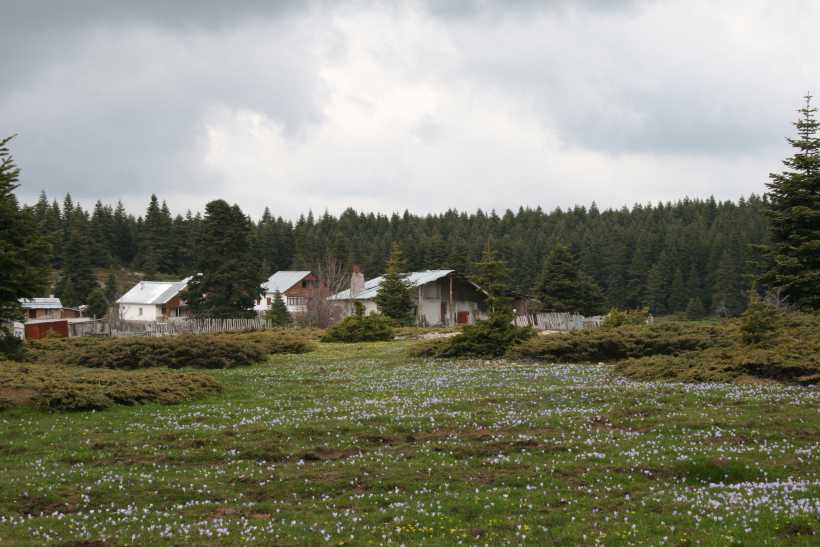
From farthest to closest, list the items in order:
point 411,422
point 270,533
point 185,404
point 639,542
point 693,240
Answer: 1. point 693,240
2. point 185,404
3. point 411,422
4. point 270,533
5. point 639,542

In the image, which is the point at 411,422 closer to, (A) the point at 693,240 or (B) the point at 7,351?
(B) the point at 7,351

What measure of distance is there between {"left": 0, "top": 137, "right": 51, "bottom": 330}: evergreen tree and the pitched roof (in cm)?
7584

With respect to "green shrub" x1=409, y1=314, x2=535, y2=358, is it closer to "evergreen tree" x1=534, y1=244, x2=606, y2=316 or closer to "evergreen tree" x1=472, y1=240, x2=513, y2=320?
"evergreen tree" x1=472, y1=240, x2=513, y2=320

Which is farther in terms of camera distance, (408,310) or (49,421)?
(408,310)

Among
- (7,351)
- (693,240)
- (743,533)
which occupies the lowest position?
(743,533)

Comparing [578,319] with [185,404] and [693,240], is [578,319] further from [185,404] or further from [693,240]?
[693,240]

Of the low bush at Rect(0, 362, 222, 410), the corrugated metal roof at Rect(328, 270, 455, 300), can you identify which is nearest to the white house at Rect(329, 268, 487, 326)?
the corrugated metal roof at Rect(328, 270, 455, 300)

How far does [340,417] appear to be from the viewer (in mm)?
17250

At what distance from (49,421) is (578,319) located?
44654 millimetres

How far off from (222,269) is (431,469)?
192 feet

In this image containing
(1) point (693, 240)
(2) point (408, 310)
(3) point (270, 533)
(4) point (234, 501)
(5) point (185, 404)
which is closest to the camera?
(3) point (270, 533)

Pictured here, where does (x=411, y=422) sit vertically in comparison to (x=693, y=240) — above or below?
below

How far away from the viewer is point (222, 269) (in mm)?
67562

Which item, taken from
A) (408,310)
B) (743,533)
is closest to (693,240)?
(408,310)
